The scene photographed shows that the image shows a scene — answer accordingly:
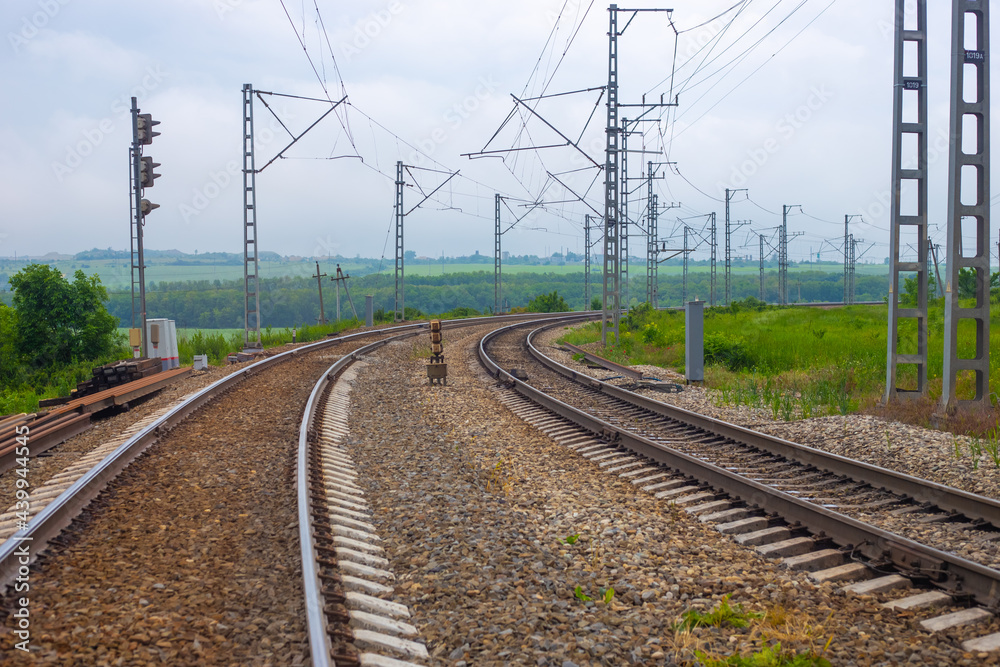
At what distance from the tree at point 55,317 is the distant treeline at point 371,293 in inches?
382

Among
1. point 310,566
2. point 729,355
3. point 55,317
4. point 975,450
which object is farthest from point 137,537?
point 55,317

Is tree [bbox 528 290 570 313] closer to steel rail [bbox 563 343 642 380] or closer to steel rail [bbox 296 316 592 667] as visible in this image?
steel rail [bbox 563 343 642 380]

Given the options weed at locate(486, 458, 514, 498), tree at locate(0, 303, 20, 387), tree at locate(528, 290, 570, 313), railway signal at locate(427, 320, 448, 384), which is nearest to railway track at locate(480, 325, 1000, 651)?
weed at locate(486, 458, 514, 498)

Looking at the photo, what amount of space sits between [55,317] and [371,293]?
68.3ft

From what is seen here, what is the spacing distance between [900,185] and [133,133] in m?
18.3

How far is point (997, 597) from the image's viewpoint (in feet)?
13.7

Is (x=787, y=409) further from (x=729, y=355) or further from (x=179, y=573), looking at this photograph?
(x=179, y=573)

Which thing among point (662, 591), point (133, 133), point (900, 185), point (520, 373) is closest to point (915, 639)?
point (662, 591)

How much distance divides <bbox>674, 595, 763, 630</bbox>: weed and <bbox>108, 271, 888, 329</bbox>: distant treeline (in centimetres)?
3746

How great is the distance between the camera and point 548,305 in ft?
182

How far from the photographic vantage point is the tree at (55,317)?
90.4 feet

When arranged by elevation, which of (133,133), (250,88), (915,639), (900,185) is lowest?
(915,639)

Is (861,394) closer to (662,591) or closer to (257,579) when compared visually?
(662,591)

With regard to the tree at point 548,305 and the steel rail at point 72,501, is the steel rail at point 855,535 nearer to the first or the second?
the steel rail at point 72,501
